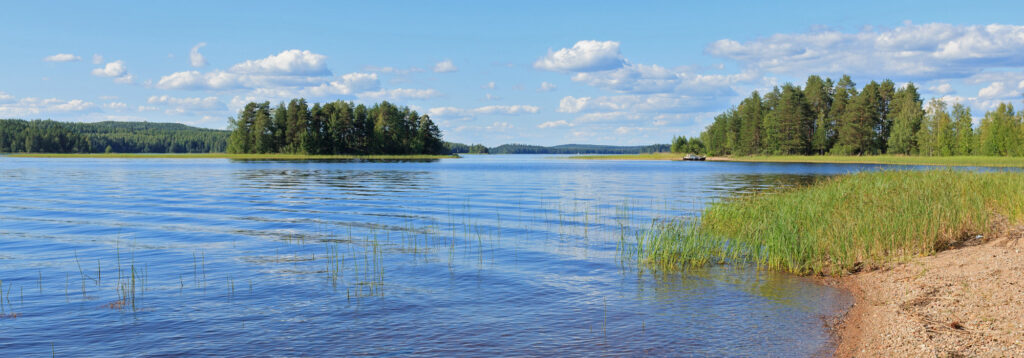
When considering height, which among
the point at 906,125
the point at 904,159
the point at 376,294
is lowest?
the point at 376,294

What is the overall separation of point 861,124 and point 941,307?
142m

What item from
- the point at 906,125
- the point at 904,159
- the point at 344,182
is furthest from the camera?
the point at 906,125

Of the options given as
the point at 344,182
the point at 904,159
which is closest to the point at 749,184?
the point at 344,182

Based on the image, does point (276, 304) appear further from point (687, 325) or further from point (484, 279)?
point (687, 325)

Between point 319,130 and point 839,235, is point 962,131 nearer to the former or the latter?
point 839,235

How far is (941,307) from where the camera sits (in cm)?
1108

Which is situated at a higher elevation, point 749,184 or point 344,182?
point 344,182

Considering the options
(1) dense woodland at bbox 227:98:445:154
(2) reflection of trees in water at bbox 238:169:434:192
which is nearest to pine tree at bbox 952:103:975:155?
(2) reflection of trees in water at bbox 238:169:434:192

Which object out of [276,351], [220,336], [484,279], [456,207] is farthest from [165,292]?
[456,207]

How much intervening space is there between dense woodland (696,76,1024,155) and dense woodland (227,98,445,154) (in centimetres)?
9714

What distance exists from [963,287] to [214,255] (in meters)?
18.4

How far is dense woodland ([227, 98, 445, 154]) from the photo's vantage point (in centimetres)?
17425

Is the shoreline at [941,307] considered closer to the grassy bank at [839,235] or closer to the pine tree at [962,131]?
the grassy bank at [839,235]

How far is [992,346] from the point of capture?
8719 millimetres
